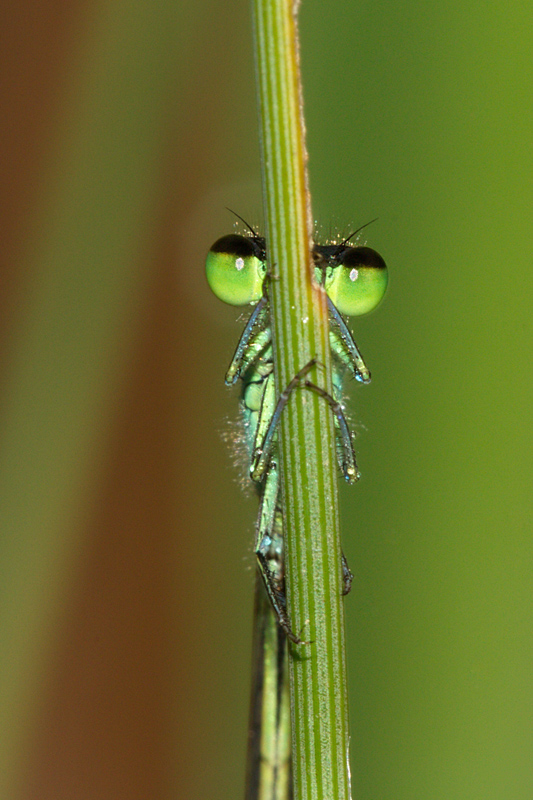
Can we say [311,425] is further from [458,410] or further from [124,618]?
[124,618]

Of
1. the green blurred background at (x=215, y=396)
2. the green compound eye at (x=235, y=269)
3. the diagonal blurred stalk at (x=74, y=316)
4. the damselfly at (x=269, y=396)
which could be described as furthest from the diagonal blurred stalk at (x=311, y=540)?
the diagonal blurred stalk at (x=74, y=316)

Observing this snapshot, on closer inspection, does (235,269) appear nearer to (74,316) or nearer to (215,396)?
(74,316)

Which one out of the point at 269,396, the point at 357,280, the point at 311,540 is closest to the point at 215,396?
the point at 269,396

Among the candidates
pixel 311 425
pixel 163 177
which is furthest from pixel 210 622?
pixel 311 425

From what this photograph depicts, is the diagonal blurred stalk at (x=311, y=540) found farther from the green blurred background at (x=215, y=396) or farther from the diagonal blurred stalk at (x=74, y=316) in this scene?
the diagonal blurred stalk at (x=74, y=316)

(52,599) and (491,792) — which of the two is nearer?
(491,792)

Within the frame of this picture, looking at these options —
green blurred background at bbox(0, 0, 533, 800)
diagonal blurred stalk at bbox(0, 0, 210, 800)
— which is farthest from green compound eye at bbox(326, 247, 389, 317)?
diagonal blurred stalk at bbox(0, 0, 210, 800)

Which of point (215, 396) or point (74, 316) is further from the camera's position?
point (215, 396)
